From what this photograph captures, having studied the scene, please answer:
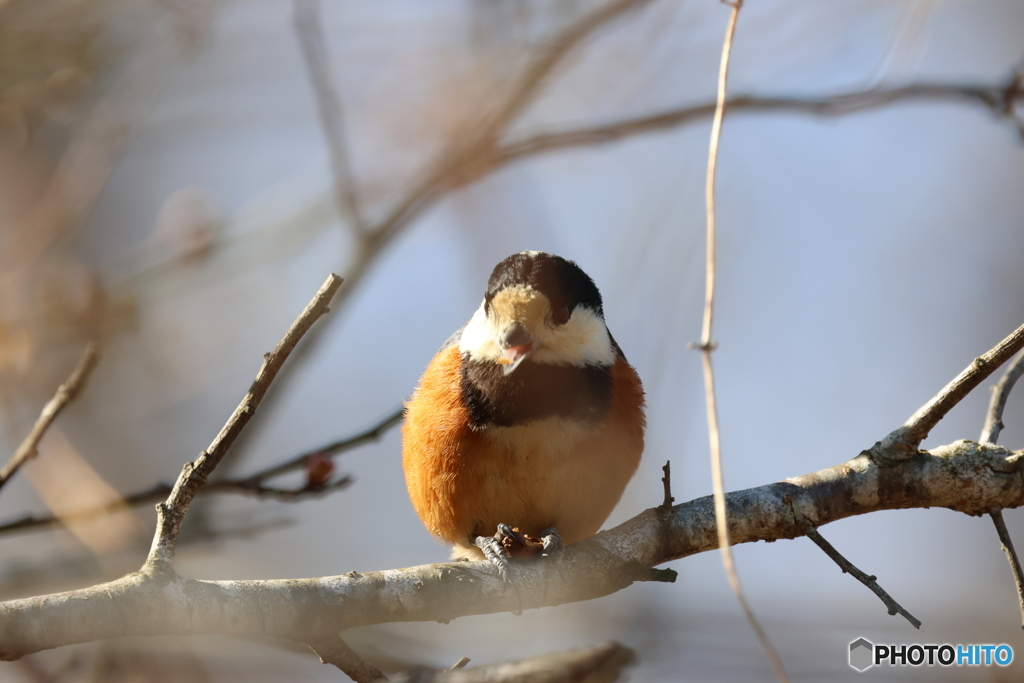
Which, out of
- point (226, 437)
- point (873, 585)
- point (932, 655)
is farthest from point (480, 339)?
point (932, 655)

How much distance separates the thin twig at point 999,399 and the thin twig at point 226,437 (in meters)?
2.24

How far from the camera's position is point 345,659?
7.40 feet

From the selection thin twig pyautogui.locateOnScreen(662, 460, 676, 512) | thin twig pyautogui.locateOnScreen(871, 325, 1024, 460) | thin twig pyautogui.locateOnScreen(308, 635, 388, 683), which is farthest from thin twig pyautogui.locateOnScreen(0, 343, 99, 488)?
thin twig pyautogui.locateOnScreen(871, 325, 1024, 460)

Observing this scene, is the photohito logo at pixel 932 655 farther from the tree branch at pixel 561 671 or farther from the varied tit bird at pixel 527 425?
the tree branch at pixel 561 671

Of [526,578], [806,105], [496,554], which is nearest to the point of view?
[526,578]

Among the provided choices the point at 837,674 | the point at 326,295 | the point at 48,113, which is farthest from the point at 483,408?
the point at 48,113

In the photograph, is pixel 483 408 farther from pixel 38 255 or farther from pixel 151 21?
pixel 151 21

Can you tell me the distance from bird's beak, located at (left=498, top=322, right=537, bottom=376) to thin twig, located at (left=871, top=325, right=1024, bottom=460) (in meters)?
1.27

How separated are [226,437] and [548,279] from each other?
54.9 inches

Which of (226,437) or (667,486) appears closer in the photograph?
(226,437)

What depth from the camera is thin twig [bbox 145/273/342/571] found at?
6.85 feet

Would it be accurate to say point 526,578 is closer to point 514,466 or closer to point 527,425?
point 514,466

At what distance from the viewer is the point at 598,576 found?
2.67 metres

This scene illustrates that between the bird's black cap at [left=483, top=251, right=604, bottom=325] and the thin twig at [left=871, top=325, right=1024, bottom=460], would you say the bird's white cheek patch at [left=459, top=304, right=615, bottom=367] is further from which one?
the thin twig at [left=871, top=325, right=1024, bottom=460]
